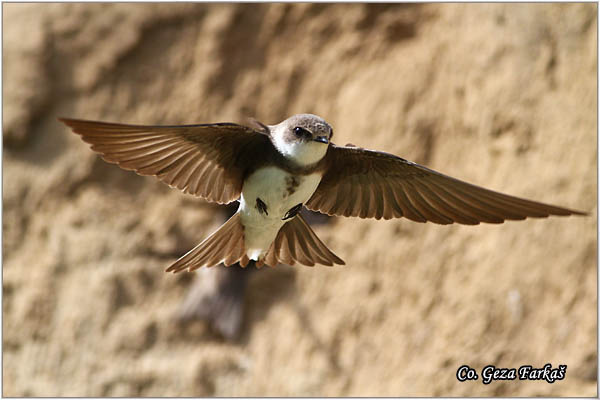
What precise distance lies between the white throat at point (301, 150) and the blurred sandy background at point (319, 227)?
4.77 feet

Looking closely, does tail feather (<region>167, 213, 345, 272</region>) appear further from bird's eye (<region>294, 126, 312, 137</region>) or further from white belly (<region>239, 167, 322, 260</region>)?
bird's eye (<region>294, 126, 312, 137</region>)

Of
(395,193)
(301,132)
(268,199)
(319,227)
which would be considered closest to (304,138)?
(301,132)

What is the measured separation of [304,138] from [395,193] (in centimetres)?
38

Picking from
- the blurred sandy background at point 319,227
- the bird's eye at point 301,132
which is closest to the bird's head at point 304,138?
the bird's eye at point 301,132

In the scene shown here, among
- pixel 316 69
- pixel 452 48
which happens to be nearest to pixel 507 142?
pixel 452 48

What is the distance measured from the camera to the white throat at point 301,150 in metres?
1.50

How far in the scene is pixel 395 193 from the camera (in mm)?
1785

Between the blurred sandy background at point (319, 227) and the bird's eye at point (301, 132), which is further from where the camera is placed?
the blurred sandy background at point (319, 227)

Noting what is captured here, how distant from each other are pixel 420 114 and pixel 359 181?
4.65ft

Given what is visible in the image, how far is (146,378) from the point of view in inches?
122

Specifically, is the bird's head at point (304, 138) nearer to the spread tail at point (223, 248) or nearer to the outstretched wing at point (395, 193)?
the outstretched wing at point (395, 193)

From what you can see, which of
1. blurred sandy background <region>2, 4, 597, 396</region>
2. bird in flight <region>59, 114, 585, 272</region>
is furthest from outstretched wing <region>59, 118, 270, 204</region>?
blurred sandy background <region>2, 4, 597, 396</region>

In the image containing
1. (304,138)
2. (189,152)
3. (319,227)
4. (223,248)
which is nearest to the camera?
(304,138)

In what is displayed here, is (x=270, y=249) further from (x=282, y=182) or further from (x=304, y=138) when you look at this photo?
(x=304, y=138)
